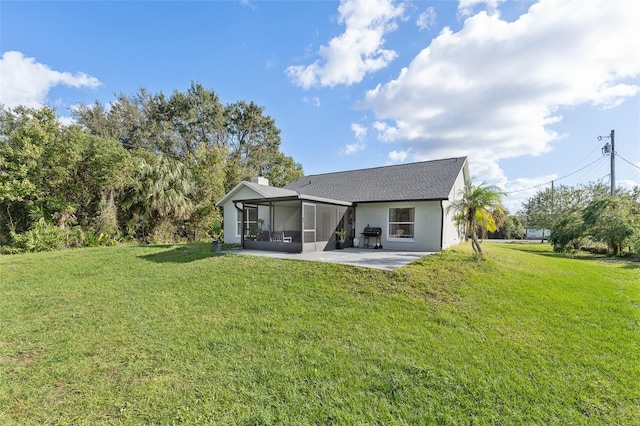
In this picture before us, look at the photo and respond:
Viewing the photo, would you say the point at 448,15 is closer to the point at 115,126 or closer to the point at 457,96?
the point at 457,96

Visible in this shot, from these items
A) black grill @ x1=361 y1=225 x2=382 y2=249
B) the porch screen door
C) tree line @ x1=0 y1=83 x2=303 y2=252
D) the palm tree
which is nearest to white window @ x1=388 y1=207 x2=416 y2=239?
black grill @ x1=361 y1=225 x2=382 y2=249

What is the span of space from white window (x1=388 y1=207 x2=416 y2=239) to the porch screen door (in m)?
4.20

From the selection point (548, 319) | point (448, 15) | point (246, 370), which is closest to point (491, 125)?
point (448, 15)

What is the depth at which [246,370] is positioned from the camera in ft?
11.8

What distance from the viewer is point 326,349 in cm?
409

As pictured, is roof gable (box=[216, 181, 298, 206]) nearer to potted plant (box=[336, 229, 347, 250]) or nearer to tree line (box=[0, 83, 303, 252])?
potted plant (box=[336, 229, 347, 250])

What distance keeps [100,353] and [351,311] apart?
4.21 meters

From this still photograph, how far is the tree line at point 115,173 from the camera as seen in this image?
12.9 meters

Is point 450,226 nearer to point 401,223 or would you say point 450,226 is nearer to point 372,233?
point 401,223

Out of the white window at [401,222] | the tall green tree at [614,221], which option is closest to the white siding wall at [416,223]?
the white window at [401,222]

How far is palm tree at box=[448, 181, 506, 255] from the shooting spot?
877cm

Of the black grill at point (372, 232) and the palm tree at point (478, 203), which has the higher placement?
the palm tree at point (478, 203)

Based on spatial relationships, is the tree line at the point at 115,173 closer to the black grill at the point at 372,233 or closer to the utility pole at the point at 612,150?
the black grill at the point at 372,233

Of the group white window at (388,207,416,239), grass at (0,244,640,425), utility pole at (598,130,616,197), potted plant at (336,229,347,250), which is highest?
utility pole at (598,130,616,197)
